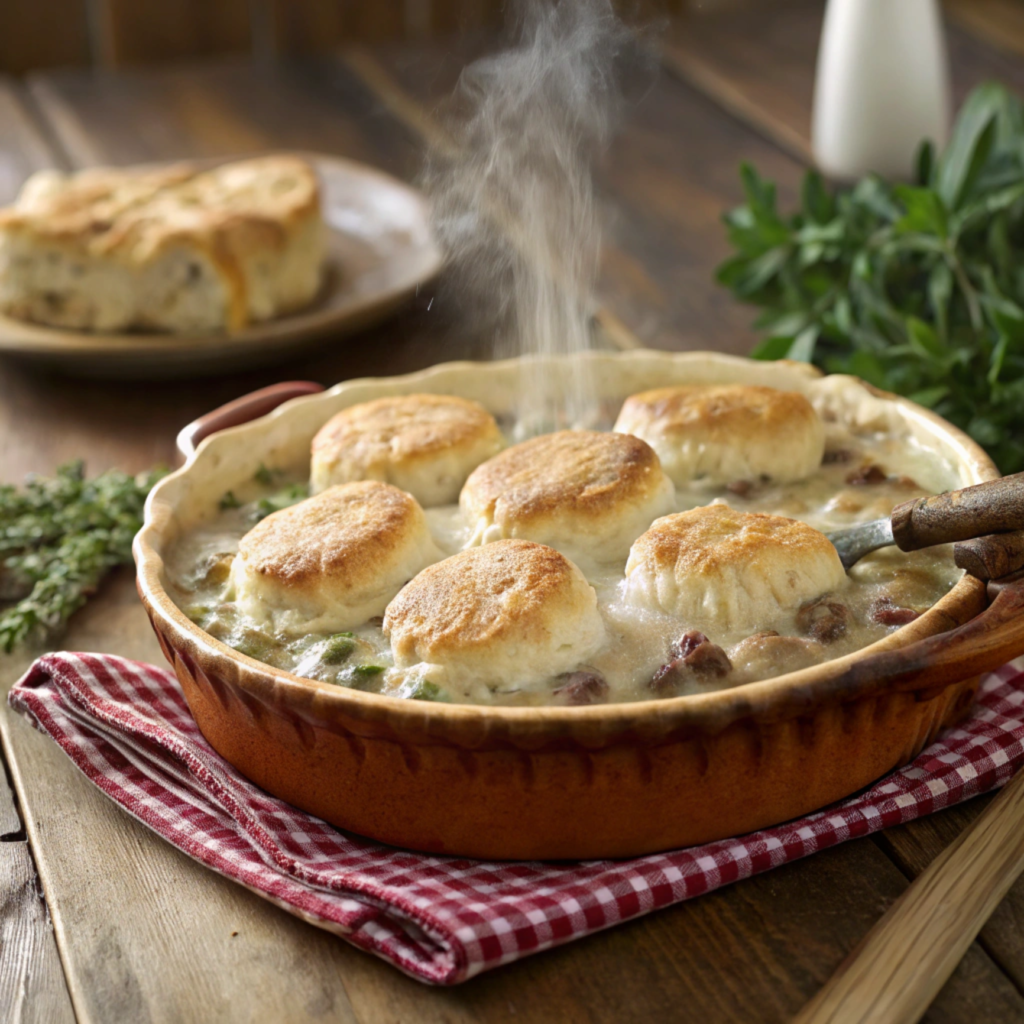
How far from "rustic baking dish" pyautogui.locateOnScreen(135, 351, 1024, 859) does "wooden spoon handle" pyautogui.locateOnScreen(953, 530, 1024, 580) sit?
2 centimetres

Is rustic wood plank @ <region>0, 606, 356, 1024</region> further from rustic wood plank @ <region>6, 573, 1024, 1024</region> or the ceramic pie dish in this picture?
the ceramic pie dish

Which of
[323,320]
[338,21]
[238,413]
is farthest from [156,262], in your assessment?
[338,21]

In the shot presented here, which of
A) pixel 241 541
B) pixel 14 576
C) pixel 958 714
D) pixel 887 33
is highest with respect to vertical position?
pixel 887 33

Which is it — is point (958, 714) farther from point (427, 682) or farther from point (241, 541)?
point (241, 541)

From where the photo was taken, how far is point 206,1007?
1487 millimetres

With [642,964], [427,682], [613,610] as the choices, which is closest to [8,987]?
[427,682]

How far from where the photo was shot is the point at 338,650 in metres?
1.71

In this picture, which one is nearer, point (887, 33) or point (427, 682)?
point (427, 682)

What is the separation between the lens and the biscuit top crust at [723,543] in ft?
5.64

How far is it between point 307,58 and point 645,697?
441 cm

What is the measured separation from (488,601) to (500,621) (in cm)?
5

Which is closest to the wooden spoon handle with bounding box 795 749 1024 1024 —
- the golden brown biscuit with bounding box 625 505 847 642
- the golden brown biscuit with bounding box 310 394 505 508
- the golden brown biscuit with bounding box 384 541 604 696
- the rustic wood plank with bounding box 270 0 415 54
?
the golden brown biscuit with bounding box 625 505 847 642

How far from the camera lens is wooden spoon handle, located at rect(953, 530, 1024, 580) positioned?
166 centimetres

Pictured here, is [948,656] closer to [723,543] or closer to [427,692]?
[723,543]
